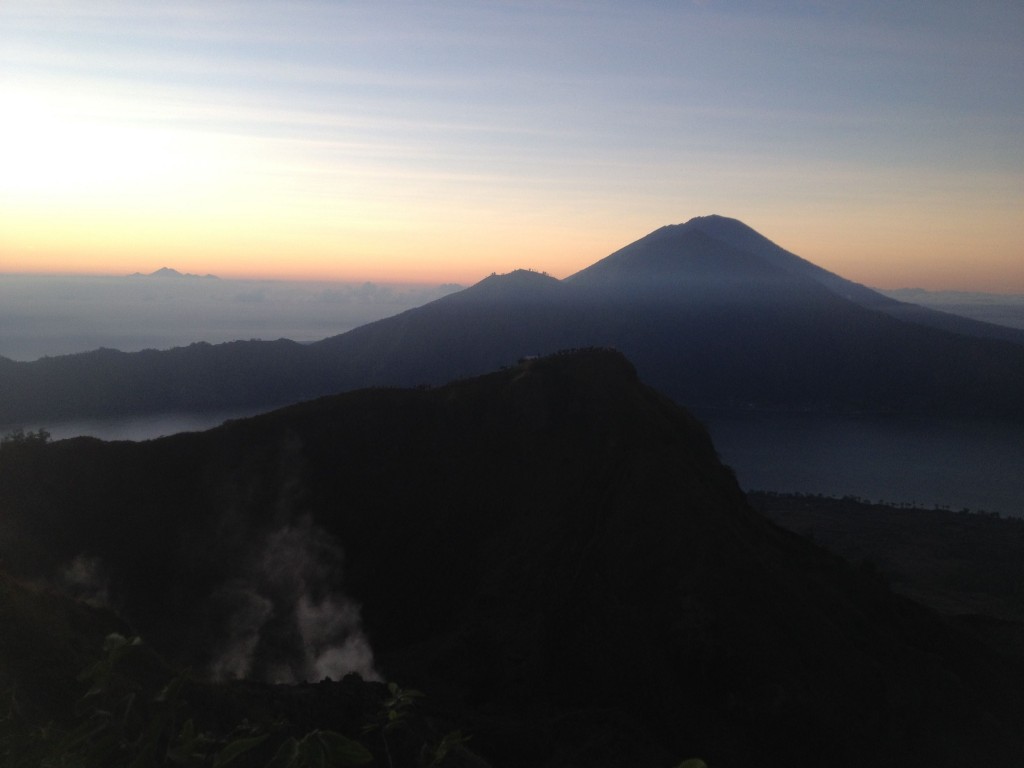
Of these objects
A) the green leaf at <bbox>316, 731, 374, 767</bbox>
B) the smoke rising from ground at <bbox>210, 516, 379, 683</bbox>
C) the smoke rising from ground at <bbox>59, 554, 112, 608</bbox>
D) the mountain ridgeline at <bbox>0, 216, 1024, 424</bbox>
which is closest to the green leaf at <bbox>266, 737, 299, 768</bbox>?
the green leaf at <bbox>316, 731, 374, 767</bbox>

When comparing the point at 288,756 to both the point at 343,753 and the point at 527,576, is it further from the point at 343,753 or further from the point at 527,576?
the point at 527,576

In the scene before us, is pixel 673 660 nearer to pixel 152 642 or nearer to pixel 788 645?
pixel 788 645

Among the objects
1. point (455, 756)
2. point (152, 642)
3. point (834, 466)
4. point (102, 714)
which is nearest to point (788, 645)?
point (455, 756)

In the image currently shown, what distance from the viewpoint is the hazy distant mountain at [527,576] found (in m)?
16.4

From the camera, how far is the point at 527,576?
1948cm

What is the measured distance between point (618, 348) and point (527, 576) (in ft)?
335

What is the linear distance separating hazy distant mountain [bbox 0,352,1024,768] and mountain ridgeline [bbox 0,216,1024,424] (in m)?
52.4

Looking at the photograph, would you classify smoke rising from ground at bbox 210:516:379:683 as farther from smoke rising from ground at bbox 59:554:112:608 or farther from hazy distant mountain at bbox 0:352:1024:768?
smoke rising from ground at bbox 59:554:112:608

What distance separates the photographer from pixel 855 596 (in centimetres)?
2197

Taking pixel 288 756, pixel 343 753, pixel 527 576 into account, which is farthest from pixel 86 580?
pixel 343 753

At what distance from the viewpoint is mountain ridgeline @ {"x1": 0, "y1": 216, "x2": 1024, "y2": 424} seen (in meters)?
76.0

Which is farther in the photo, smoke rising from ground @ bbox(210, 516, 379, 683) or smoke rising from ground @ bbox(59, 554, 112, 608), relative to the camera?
smoke rising from ground @ bbox(59, 554, 112, 608)

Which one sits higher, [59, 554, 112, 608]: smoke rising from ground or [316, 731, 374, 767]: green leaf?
[316, 731, 374, 767]: green leaf

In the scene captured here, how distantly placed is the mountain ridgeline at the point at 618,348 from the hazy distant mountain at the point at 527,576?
52.4m
